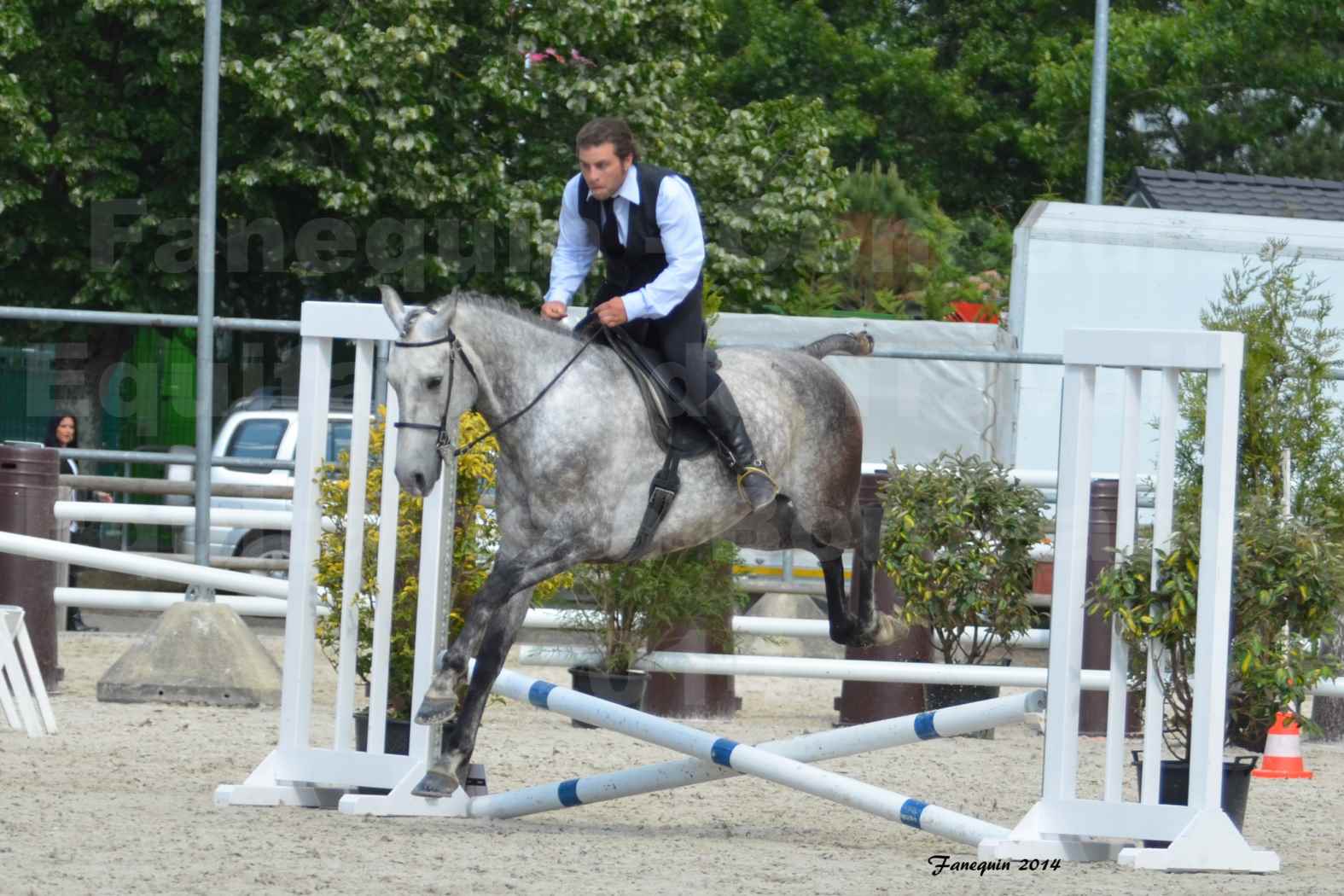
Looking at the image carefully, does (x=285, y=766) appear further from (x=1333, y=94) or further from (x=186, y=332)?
(x=1333, y=94)

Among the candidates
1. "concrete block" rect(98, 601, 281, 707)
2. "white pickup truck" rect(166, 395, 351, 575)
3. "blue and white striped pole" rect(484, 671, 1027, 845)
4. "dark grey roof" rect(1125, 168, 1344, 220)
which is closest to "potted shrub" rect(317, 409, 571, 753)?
"blue and white striped pole" rect(484, 671, 1027, 845)

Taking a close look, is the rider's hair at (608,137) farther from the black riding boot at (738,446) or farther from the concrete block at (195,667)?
the concrete block at (195,667)

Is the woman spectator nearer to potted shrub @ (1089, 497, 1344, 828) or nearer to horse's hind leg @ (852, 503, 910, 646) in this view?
horse's hind leg @ (852, 503, 910, 646)

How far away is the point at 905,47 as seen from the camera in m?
30.3

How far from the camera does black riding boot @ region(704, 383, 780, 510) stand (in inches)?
222

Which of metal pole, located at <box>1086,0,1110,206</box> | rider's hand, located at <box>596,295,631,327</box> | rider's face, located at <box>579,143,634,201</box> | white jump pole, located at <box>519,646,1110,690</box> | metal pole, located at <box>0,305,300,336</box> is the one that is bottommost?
white jump pole, located at <box>519,646,1110,690</box>

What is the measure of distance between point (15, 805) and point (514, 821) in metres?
1.49

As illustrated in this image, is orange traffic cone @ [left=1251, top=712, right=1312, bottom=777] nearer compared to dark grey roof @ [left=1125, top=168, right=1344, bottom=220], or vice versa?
orange traffic cone @ [left=1251, top=712, right=1312, bottom=777]

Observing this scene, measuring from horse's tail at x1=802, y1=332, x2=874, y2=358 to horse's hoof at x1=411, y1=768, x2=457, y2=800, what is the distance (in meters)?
1.96

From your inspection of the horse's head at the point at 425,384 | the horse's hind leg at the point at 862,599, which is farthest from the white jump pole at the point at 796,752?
the horse's head at the point at 425,384

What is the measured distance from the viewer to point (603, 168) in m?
5.46

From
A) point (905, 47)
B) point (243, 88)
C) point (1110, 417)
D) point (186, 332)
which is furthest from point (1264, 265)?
point (905, 47)

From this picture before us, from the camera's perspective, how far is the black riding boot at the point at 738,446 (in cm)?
564

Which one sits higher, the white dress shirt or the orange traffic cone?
the white dress shirt
